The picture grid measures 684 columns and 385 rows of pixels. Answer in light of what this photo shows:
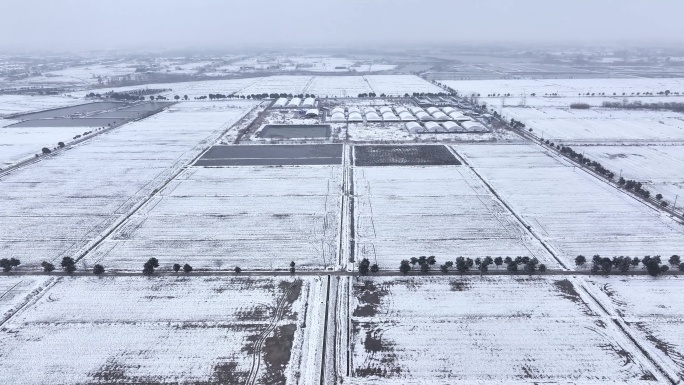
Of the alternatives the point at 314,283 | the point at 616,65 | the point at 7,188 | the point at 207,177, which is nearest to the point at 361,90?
the point at 207,177

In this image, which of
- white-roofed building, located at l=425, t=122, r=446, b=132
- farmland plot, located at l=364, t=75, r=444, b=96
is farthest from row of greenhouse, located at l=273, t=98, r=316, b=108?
white-roofed building, located at l=425, t=122, r=446, b=132

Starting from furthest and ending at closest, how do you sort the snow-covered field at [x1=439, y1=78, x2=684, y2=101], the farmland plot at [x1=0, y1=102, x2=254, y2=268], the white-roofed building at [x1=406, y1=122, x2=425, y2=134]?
1. the snow-covered field at [x1=439, y1=78, x2=684, y2=101]
2. the white-roofed building at [x1=406, y1=122, x2=425, y2=134]
3. the farmland plot at [x1=0, y1=102, x2=254, y2=268]

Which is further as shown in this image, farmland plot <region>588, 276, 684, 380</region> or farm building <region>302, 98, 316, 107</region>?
farm building <region>302, 98, 316, 107</region>

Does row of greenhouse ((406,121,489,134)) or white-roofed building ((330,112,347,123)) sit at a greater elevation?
white-roofed building ((330,112,347,123))

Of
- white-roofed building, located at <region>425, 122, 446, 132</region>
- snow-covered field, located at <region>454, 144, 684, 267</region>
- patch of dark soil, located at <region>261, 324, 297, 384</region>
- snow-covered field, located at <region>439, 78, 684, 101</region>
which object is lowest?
patch of dark soil, located at <region>261, 324, 297, 384</region>

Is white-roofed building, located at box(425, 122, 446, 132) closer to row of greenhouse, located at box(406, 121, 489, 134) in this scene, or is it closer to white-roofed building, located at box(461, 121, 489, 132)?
row of greenhouse, located at box(406, 121, 489, 134)

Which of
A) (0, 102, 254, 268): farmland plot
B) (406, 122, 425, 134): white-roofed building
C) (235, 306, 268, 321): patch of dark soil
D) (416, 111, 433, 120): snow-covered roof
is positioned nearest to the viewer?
(235, 306, 268, 321): patch of dark soil

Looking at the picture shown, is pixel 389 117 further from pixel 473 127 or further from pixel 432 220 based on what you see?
pixel 432 220

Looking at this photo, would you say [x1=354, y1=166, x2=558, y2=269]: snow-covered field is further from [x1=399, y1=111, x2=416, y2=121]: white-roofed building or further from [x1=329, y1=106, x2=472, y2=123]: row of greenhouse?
[x1=399, y1=111, x2=416, y2=121]: white-roofed building
